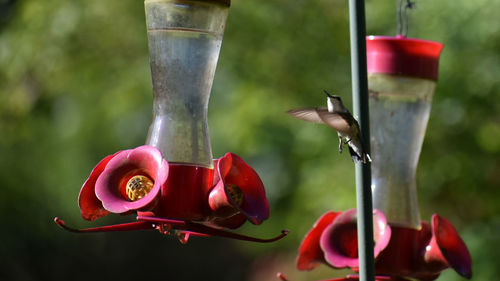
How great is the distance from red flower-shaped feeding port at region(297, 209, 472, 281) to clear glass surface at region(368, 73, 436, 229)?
0.45 feet

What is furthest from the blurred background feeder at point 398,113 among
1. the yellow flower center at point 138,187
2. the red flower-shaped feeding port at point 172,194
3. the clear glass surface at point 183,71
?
the yellow flower center at point 138,187

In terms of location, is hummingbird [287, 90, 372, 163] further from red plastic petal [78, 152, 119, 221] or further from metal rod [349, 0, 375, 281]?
red plastic petal [78, 152, 119, 221]

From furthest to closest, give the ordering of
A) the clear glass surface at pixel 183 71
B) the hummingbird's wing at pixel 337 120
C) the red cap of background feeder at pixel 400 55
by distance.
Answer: the red cap of background feeder at pixel 400 55
the clear glass surface at pixel 183 71
the hummingbird's wing at pixel 337 120

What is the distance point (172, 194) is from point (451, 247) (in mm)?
1215

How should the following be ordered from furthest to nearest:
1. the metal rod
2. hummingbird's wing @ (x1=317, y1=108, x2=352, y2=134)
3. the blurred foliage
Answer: the blurred foliage, hummingbird's wing @ (x1=317, y1=108, x2=352, y2=134), the metal rod

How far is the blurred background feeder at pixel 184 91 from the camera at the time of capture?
2.61 metres

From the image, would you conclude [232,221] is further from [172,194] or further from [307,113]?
[307,113]

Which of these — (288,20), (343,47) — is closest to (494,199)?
(343,47)

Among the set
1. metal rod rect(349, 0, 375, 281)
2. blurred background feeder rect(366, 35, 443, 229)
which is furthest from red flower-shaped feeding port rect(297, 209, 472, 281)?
metal rod rect(349, 0, 375, 281)

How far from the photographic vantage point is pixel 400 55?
3.33 meters

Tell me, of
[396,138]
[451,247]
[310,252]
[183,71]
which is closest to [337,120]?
[183,71]

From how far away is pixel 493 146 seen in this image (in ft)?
21.6

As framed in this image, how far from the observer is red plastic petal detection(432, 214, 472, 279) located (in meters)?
3.11

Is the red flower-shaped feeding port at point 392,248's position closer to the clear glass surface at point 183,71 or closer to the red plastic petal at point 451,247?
the red plastic petal at point 451,247
